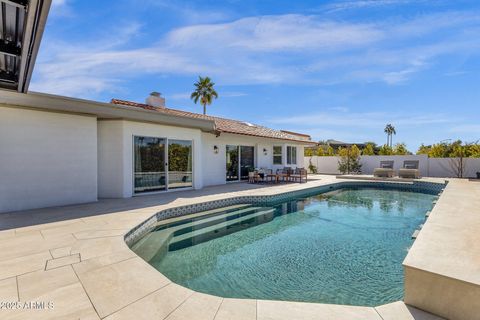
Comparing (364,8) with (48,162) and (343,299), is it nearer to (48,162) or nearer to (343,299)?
(343,299)

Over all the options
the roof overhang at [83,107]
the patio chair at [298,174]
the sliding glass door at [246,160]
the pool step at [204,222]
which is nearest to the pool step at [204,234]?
the pool step at [204,222]

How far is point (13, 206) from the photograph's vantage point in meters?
7.40

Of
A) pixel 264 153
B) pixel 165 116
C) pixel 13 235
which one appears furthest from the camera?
pixel 264 153

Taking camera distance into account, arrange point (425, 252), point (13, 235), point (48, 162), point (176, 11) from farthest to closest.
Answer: point (176, 11) < point (48, 162) < point (13, 235) < point (425, 252)

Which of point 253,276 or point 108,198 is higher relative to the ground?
point 108,198

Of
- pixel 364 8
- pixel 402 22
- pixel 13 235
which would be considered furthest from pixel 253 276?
pixel 402 22

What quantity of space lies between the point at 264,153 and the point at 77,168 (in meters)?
12.0

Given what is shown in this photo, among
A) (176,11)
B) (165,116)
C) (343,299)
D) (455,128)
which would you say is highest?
(176,11)

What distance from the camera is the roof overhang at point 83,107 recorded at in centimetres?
696

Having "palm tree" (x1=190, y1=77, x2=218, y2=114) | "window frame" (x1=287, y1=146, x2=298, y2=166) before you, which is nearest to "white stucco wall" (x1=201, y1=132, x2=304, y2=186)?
"window frame" (x1=287, y1=146, x2=298, y2=166)

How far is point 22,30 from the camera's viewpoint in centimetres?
398

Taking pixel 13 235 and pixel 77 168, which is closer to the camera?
pixel 13 235

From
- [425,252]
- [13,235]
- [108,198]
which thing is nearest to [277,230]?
[425,252]

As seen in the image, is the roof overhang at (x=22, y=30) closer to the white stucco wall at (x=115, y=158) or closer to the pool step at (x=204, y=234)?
the white stucco wall at (x=115, y=158)
